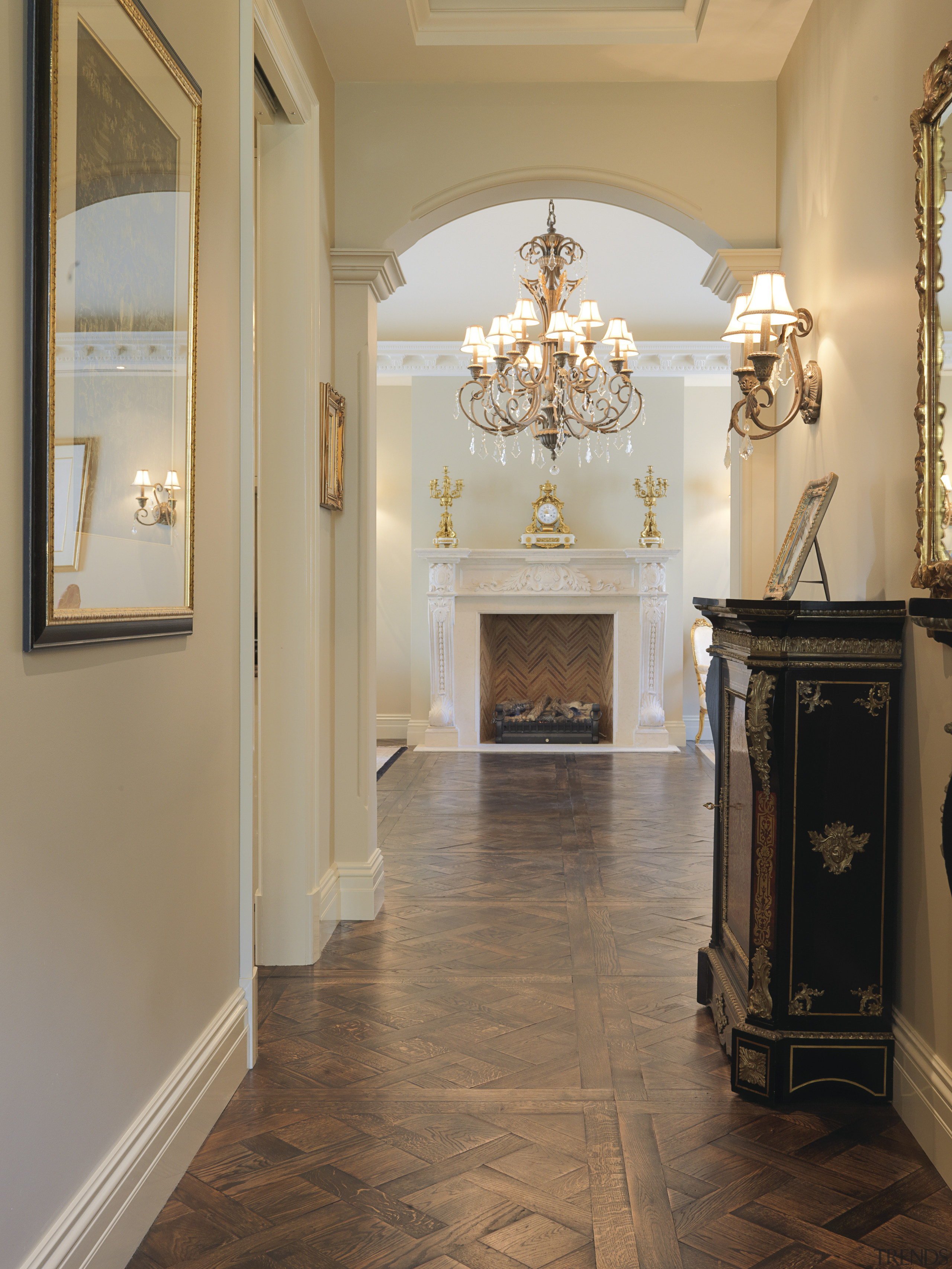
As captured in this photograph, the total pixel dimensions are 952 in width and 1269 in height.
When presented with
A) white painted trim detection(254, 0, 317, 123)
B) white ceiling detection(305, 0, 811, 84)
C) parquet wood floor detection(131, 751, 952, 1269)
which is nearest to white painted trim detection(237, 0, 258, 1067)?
white painted trim detection(254, 0, 317, 123)

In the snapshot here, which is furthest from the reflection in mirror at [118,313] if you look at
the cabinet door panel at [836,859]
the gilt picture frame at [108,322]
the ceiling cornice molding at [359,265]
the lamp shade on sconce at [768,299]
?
the lamp shade on sconce at [768,299]

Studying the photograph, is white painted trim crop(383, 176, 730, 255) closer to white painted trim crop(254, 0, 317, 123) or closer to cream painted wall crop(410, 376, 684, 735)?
white painted trim crop(254, 0, 317, 123)

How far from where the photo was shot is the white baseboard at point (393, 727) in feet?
29.4

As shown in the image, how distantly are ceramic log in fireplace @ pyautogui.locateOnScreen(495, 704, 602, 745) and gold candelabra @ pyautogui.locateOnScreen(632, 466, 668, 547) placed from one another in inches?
64.6

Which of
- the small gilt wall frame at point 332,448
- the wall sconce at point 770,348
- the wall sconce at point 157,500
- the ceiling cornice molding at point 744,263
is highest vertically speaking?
the ceiling cornice molding at point 744,263

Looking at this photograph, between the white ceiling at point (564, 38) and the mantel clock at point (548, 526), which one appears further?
the mantel clock at point (548, 526)

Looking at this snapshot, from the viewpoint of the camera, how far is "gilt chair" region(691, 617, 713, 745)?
8.42 m

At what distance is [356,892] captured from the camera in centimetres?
384

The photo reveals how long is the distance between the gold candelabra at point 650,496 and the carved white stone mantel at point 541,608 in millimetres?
221

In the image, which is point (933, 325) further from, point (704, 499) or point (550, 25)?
point (704, 499)

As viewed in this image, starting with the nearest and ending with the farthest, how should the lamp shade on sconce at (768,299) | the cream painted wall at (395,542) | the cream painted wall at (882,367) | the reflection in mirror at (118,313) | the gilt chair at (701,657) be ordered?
the reflection in mirror at (118,313) → the cream painted wall at (882,367) → the lamp shade on sconce at (768,299) → the gilt chair at (701,657) → the cream painted wall at (395,542)

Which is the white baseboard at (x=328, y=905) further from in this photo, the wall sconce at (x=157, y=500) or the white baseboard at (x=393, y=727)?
the white baseboard at (x=393, y=727)

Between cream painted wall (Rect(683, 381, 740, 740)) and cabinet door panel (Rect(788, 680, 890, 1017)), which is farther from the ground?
cream painted wall (Rect(683, 381, 740, 740))

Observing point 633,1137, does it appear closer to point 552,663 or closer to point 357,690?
point 357,690
